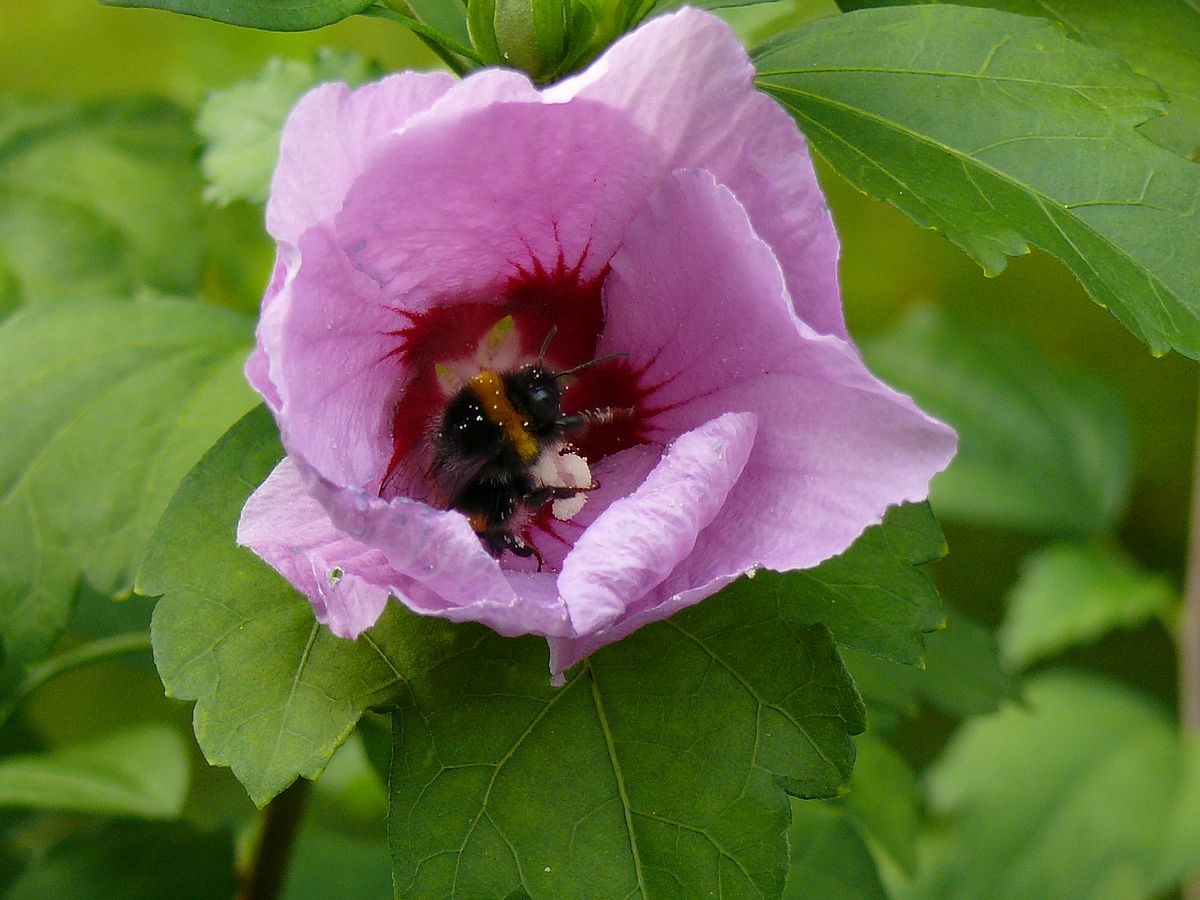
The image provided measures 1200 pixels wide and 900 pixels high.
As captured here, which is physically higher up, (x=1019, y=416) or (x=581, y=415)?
(x=581, y=415)

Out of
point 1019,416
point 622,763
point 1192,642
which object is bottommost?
point 1192,642

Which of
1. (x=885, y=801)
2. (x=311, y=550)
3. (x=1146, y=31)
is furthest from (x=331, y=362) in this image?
(x=885, y=801)

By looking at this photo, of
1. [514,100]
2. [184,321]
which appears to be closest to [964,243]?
[514,100]

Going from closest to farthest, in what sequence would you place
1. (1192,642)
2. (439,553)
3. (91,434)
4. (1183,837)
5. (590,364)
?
(439,553), (590,364), (91,434), (1183,837), (1192,642)

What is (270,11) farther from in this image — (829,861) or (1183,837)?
(1183,837)

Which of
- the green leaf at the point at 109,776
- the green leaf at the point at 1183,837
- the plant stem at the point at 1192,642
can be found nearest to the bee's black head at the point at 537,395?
the green leaf at the point at 109,776

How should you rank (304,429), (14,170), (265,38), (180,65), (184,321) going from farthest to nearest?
(180,65) → (265,38) → (14,170) → (184,321) → (304,429)

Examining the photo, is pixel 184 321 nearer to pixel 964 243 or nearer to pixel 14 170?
pixel 14 170
